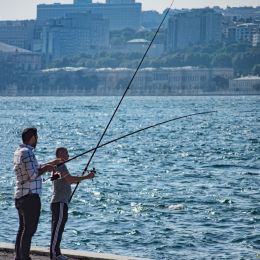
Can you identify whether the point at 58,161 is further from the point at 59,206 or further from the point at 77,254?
the point at 77,254

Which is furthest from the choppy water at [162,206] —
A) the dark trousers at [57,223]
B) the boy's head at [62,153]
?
the boy's head at [62,153]

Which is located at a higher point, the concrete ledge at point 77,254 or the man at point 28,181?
the man at point 28,181

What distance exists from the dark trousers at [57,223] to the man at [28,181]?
488 millimetres

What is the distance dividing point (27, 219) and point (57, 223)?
0.69m

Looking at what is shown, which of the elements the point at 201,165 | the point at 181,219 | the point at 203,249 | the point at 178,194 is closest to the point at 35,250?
the point at 203,249

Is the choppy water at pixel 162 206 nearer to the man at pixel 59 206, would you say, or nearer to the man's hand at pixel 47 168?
the man at pixel 59 206

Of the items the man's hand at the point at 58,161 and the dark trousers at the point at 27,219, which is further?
the man's hand at the point at 58,161

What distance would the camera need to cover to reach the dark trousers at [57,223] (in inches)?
486

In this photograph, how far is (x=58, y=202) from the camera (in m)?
12.3

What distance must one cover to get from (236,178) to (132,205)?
834 cm

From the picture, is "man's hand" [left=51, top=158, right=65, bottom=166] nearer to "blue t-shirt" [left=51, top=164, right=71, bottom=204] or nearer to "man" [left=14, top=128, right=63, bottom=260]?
"man" [left=14, top=128, right=63, bottom=260]

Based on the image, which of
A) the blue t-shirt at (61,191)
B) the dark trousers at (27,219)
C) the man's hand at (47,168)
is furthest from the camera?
A: the blue t-shirt at (61,191)

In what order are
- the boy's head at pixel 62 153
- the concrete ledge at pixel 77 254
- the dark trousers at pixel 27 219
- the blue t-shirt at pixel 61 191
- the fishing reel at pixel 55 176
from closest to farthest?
the dark trousers at pixel 27 219
the fishing reel at pixel 55 176
the boy's head at pixel 62 153
the blue t-shirt at pixel 61 191
the concrete ledge at pixel 77 254

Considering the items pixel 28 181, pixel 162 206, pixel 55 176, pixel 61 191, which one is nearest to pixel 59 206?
pixel 61 191
